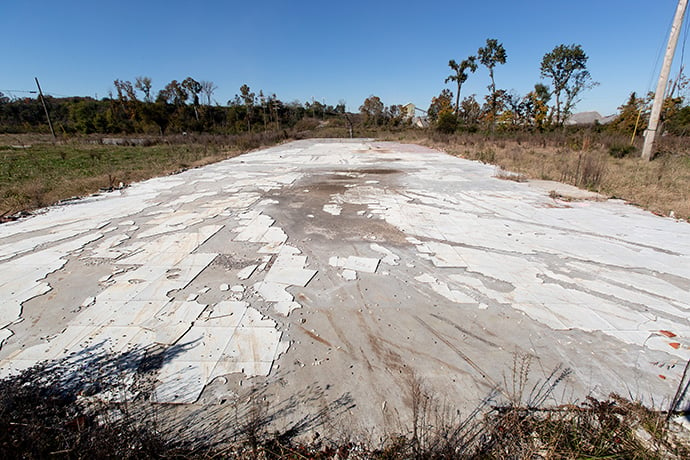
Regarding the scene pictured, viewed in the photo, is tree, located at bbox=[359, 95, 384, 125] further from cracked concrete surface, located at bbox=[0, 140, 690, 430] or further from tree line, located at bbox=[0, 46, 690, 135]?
cracked concrete surface, located at bbox=[0, 140, 690, 430]

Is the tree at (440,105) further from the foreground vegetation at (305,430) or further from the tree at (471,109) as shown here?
the foreground vegetation at (305,430)

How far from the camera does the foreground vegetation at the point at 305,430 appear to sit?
4.42 ft

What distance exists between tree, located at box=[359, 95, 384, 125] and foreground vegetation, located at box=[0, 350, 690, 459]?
4103cm

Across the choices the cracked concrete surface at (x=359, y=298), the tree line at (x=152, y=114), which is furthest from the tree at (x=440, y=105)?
the cracked concrete surface at (x=359, y=298)

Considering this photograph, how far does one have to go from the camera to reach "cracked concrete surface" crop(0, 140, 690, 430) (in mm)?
1925

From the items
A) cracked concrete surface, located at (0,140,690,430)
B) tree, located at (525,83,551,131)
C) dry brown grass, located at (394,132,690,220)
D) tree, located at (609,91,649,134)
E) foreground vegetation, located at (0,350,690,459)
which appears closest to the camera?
foreground vegetation, located at (0,350,690,459)

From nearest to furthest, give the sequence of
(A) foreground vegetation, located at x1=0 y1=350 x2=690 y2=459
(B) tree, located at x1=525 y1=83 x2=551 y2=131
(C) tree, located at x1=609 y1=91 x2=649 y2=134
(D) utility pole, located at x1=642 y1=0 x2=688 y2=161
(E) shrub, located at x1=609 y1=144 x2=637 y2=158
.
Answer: (A) foreground vegetation, located at x1=0 y1=350 x2=690 y2=459 → (D) utility pole, located at x1=642 y1=0 x2=688 y2=161 → (E) shrub, located at x1=609 y1=144 x2=637 y2=158 → (C) tree, located at x1=609 y1=91 x2=649 y2=134 → (B) tree, located at x1=525 y1=83 x2=551 y2=131

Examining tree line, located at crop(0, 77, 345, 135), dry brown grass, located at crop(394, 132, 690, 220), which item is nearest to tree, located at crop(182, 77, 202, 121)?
tree line, located at crop(0, 77, 345, 135)

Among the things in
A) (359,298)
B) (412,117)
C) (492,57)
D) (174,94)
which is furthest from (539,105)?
(174,94)

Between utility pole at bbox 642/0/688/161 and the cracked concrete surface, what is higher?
utility pole at bbox 642/0/688/161

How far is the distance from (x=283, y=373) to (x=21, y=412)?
1.32 metres

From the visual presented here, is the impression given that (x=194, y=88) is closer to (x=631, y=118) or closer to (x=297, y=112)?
(x=297, y=112)

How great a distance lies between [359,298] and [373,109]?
135 ft

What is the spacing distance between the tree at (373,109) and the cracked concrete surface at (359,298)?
123 ft
